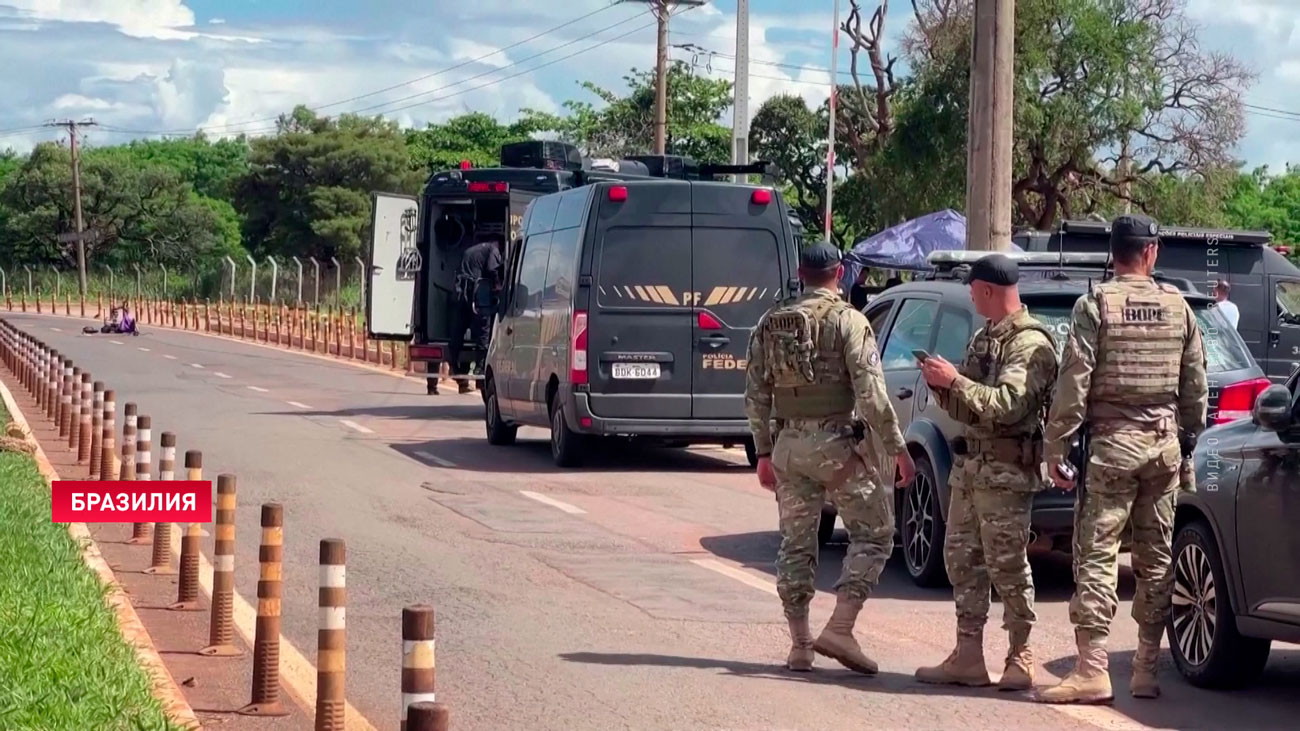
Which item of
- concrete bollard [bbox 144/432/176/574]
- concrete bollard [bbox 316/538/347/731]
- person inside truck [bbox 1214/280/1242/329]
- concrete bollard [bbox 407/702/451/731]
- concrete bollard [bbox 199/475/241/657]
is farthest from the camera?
person inside truck [bbox 1214/280/1242/329]

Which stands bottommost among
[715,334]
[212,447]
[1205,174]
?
[212,447]

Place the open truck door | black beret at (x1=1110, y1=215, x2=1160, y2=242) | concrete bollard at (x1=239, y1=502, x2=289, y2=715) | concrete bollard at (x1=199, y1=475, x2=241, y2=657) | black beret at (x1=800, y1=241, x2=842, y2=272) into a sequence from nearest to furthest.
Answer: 1. concrete bollard at (x1=239, y1=502, x2=289, y2=715)
2. black beret at (x1=1110, y1=215, x2=1160, y2=242)
3. black beret at (x1=800, y1=241, x2=842, y2=272)
4. concrete bollard at (x1=199, y1=475, x2=241, y2=657)
5. the open truck door

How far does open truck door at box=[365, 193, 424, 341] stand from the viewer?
85.7 feet

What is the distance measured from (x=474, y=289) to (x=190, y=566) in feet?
43.8

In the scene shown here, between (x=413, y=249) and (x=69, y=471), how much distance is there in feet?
30.0

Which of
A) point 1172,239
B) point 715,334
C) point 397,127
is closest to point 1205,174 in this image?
point 1172,239

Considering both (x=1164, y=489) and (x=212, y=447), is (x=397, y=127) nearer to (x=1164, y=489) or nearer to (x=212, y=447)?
(x=212, y=447)

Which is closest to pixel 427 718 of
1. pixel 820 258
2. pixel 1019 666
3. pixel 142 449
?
pixel 1019 666

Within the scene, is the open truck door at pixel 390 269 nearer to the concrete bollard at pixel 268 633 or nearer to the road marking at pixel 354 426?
the road marking at pixel 354 426

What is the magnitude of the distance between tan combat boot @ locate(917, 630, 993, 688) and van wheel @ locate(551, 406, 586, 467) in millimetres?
8868

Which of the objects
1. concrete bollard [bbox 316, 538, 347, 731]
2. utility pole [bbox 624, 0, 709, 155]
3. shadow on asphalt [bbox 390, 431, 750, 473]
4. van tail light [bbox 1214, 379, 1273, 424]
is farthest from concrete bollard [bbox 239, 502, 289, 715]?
utility pole [bbox 624, 0, 709, 155]

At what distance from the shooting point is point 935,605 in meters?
9.68

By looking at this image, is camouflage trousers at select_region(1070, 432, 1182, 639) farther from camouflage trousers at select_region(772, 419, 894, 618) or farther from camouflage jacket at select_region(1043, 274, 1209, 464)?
camouflage trousers at select_region(772, 419, 894, 618)

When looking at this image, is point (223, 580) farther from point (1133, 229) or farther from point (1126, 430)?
point (1133, 229)
